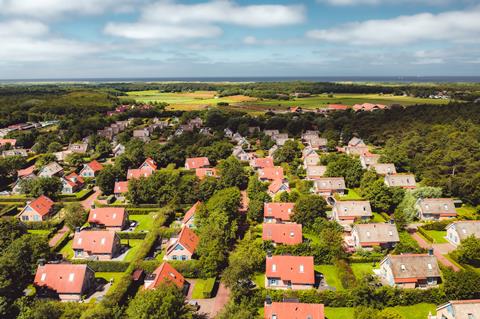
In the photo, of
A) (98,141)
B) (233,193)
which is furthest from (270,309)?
(98,141)

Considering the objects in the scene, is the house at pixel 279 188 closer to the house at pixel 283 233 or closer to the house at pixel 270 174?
the house at pixel 270 174

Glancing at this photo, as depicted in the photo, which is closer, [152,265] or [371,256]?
[152,265]

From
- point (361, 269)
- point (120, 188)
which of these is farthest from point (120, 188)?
point (361, 269)

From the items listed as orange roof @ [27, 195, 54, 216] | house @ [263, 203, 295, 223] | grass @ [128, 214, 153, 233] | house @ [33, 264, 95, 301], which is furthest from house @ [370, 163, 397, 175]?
orange roof @ [27, 195, 54, 216]

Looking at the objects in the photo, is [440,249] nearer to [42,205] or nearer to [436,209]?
[436,209]

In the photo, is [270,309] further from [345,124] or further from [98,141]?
[345,124]

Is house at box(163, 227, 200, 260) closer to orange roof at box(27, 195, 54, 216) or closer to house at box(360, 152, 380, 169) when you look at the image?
orange roof at box(27, 195, 54, 216)
